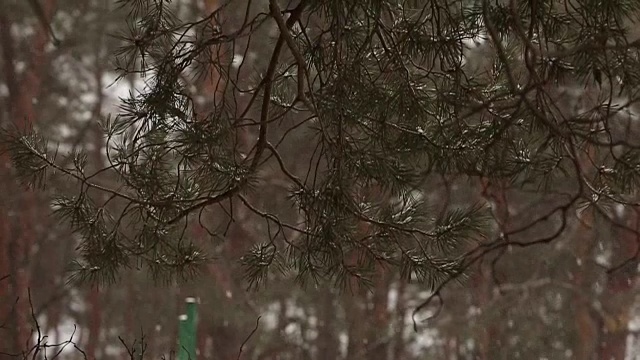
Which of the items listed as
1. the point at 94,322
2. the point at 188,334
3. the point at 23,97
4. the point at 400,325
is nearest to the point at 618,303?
the point at 400,325

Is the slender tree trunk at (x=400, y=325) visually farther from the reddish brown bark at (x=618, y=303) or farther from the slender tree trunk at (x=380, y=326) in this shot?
the reddish brown bark at (x=618, y=303)

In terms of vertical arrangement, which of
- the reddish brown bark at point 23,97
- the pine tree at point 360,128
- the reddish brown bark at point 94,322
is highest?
the reddish brown bark at point 23,97

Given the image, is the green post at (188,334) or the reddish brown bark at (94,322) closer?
the green post at (188,334)

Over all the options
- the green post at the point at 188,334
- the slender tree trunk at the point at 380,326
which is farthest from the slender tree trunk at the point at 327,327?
the green post at the point at 188,334

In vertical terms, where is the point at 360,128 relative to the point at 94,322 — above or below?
below

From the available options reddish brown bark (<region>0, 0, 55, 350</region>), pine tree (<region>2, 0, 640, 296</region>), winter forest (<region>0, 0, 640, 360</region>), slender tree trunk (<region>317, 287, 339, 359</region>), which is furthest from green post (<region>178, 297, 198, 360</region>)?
pine tree (<region>2, 0, 640, 296</region>)

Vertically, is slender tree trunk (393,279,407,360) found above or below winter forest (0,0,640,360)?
above

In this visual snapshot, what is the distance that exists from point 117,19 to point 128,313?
0.66 meters

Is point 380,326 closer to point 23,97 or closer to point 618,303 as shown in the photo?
point 618,303

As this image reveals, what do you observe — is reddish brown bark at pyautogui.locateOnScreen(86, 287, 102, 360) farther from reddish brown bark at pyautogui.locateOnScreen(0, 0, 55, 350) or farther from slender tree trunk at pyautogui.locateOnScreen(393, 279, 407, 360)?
slender tree trunk at pyautogui.locateOnScreen(393, 279, 407, 360)

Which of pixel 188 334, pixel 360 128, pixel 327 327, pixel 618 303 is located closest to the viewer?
pixel 360 128

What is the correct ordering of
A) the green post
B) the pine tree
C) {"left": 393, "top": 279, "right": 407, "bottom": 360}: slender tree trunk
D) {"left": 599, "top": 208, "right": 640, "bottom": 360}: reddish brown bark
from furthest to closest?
1. {"left": 393, "top": 279, "right": 407, "bottom": 360}: slender tree trunk
2. {"left": 599, "top": 208, "right": 640, "bottom": 360}: reddish brown bark
3. the green post
4. the pine tree

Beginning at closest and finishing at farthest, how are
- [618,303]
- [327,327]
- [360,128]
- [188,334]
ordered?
[360,128]
[188,334]
[618,303]
[327,327]

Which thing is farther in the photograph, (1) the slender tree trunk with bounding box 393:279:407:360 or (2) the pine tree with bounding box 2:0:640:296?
(1) the slender tree trunk with bounding box 393:279:407:360
